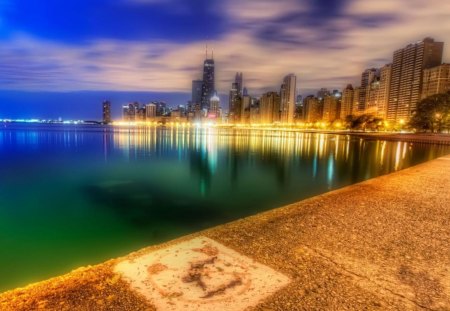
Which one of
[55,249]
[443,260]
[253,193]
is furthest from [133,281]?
[253,193]

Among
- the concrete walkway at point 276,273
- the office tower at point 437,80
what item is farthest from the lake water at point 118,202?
the office tower at point 437,80

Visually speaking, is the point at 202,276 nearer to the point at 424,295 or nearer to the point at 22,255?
the point at 424,295

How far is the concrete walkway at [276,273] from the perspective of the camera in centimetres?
400

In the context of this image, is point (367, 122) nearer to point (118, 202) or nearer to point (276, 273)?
point (118, 202)

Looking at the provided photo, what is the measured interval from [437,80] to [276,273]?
18689 cm

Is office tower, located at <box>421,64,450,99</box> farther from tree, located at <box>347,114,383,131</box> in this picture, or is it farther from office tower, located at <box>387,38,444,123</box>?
tree, located at <box>347,114,383,131</box>

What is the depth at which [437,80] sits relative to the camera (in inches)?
5994

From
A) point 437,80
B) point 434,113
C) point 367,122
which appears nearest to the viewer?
point 434,113

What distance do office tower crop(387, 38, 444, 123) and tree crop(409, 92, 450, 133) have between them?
96.7 meters

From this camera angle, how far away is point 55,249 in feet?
31.4

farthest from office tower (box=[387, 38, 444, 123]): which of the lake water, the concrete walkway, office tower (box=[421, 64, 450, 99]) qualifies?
the concrete walkway

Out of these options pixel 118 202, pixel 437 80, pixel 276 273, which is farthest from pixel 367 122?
pixel 276 273

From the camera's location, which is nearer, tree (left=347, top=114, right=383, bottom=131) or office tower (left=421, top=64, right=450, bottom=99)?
tree (left=347, top=114, right=383, bottom=131)

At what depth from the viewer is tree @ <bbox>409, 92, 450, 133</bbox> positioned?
83625mm
